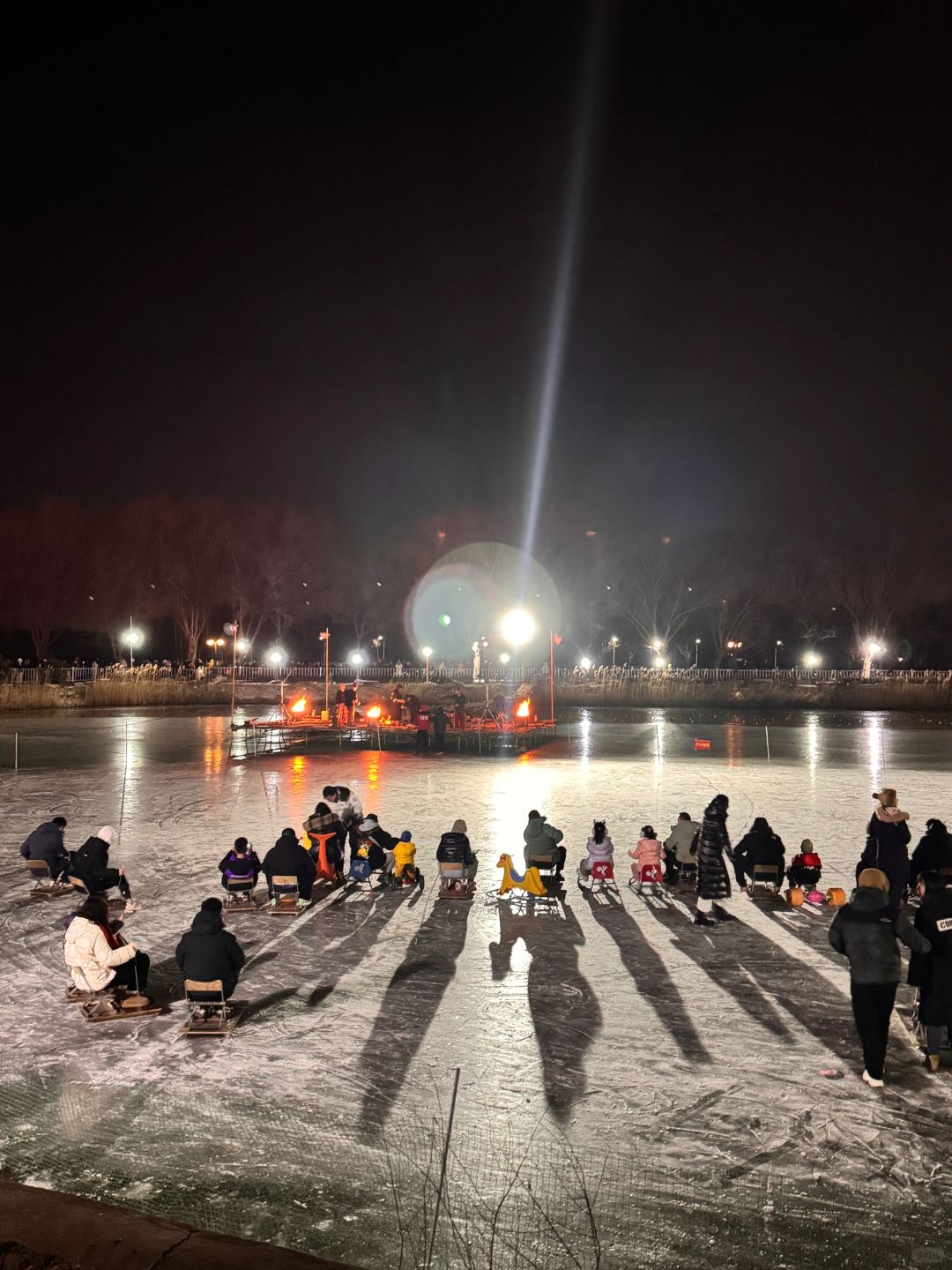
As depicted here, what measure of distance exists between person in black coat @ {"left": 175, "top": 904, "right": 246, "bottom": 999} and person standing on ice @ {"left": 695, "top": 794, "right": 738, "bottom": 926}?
5003 mm

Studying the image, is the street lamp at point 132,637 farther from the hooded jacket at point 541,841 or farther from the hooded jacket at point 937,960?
the hooded jacket at point 937,960

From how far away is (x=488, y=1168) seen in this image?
4.77 m

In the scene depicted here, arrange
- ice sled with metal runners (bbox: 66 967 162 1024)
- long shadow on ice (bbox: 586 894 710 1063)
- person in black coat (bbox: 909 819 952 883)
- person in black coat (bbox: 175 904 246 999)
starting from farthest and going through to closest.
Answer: person in black coat (bbox: 909 819 952 883)
ice sled with metal runners (bbox: 66 967 162 1024)
person in black coat (bbox: 175 904 246 999)
long shadow on ice (bbox: 586 894 710 1063)

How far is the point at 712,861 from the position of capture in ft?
31.2

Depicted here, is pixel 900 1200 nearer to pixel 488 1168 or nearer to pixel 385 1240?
pixel 488 1168

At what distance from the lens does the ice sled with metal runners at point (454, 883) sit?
10.2 meters

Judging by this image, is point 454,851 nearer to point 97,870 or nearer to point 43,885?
point 97,870

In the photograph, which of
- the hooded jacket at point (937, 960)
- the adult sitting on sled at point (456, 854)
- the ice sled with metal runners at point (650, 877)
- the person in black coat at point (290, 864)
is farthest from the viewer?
the ice sled with metal runners at point (650, 877)

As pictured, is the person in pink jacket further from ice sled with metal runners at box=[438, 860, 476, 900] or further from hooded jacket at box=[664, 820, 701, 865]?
ice sled with metal runners at box=[438, 860, 476, 900]

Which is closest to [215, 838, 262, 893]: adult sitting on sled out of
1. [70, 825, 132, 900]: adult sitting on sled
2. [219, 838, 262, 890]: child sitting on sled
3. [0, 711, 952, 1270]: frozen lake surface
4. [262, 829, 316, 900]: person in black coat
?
[219, 838, 262, 890]: child sitting on sled

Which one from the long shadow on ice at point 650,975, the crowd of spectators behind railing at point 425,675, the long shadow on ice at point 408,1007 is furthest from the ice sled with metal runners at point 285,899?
the crowd of spectators behind railing at point 425,675

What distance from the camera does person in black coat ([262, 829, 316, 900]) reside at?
973 centimetres

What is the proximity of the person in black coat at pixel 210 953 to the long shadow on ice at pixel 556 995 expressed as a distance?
231 centimetres

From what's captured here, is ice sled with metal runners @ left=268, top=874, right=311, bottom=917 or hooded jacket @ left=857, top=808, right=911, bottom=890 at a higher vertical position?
hooded jacket @ left=857, top=808, right=911, bottom=890
